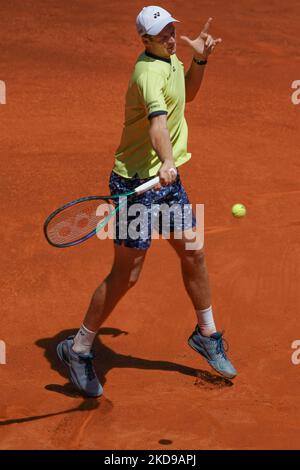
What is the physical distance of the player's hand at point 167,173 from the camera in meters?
4.98

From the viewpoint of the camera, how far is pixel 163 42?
5.26m

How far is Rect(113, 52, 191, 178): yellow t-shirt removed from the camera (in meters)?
5.19

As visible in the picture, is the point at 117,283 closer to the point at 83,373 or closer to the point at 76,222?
the point at 76,222

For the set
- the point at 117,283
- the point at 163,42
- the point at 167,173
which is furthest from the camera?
the point at 117,283

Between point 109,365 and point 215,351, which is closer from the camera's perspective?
point 215,351

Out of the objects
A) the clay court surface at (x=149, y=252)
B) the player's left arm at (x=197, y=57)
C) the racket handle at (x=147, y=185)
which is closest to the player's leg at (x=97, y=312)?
the clay court surface at (x=149, y=252)

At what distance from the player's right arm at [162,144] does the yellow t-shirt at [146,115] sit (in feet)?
0.43

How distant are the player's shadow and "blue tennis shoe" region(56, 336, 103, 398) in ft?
0.27

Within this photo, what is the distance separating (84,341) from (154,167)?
109 centimetres

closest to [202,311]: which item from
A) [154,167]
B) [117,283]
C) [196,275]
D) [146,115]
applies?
[196,275]

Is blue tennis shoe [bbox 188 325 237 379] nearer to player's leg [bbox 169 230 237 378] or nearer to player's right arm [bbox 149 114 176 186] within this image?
player's leg [bbox 169 230 237 378]

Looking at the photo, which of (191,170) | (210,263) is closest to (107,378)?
(210,263)

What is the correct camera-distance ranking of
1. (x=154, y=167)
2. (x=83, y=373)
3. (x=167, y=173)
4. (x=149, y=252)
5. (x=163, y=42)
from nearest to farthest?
(x=167, y=173)
(x=163, y=42)
(x=154, y=167)
(x=83, y=373)
(x=149, y=252)
